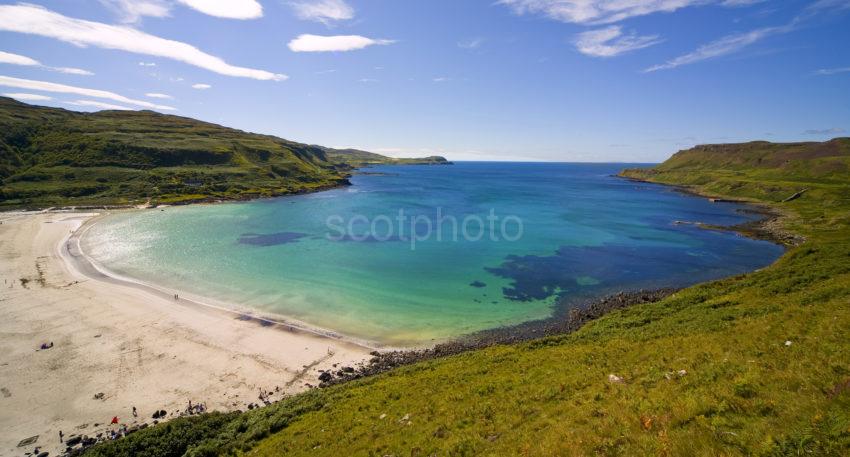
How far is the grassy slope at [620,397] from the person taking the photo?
434 inches

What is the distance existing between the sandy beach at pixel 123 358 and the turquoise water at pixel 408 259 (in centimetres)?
515

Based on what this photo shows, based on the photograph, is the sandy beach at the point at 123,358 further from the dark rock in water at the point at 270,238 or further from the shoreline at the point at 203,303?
the dark rock in water at the point at 270,238

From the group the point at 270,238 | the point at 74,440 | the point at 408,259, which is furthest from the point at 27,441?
the point at 270,238

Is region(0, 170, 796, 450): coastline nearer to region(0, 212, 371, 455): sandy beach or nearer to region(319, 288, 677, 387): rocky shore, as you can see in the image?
region(319, 288, 677, 387): rocky shore

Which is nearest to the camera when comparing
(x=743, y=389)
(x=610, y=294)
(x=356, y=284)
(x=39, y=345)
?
(x=743, y=389)

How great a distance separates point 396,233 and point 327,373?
55.8 metres

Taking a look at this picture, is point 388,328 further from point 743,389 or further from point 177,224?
point 177,224

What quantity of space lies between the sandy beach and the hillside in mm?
88298

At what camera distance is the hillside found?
387 ft

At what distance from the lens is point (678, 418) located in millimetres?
11953

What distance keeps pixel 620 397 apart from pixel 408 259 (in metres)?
49.4

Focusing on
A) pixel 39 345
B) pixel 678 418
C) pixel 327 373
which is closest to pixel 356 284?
pixel 327 373

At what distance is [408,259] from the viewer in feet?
208

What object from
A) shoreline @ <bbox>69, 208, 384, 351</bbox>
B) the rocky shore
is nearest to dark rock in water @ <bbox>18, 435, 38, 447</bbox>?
the rocky shore
